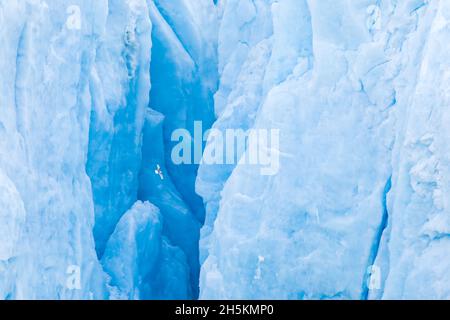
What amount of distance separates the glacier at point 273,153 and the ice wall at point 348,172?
14 millimetres

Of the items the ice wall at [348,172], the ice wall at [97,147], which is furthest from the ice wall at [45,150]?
the ice wall at [348,172]

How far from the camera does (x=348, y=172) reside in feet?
21.5

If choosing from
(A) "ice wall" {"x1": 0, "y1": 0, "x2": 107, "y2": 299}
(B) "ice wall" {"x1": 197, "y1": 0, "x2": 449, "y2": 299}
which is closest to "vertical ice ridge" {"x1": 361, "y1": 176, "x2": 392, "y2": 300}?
(B) "ice wall" {"x1": 197, "y1": 0, "x2": 449, "y2": 299}

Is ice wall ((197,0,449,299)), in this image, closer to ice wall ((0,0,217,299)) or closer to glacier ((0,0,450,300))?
glacier ((0,0,450,300))

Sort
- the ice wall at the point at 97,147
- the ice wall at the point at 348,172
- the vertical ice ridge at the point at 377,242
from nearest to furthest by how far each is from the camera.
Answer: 1. the ice wall at the point at 348,172
2. the ice wall at the point at 97,147
3. the vertical ice ridge at the point at 377,242

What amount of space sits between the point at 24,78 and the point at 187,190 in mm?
4453

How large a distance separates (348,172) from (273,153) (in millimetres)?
849

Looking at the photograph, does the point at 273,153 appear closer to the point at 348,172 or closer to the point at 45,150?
the point at 348,172

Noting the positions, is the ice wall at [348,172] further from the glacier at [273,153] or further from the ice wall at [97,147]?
the ice wall at [97,147]

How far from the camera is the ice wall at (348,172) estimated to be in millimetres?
5746

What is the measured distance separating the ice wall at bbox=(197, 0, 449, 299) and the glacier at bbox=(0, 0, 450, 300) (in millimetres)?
14

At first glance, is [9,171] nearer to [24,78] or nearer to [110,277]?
[24,78]
